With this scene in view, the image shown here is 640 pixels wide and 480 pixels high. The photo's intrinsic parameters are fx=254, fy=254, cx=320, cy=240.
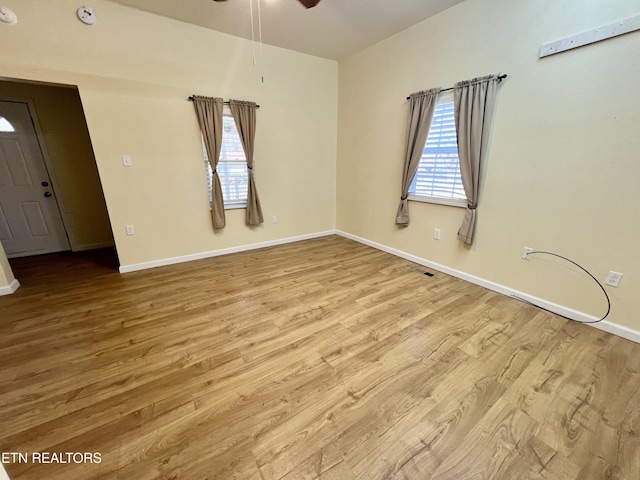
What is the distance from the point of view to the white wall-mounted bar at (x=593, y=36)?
1754 millimetres

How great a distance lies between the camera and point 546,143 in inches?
87.0

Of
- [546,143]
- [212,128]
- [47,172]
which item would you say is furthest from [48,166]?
[546,143]

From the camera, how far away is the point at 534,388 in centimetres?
156

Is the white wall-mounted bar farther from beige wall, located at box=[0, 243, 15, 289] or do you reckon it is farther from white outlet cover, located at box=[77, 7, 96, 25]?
beige wall, located at box=[0, 243, 15, 289]

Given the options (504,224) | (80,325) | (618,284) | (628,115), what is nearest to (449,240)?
(504,224)

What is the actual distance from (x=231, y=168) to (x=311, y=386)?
10.0ft

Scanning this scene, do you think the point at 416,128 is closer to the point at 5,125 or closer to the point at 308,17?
the point at 308,17

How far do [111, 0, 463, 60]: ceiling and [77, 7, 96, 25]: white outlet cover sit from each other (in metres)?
0.32

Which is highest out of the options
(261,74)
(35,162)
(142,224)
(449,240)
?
(261,74)

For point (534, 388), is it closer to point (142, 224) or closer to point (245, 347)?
point (245, 347)

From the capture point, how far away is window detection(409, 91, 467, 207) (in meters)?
2.87

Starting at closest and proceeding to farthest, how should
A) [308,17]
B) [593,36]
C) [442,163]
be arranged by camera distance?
1. [593,36]
2. [308,17]
3. [442,163]

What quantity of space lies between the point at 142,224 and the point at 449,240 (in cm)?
380

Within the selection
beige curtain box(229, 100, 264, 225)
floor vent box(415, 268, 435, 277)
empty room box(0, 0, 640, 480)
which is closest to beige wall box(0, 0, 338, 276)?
empty room box(0, 0, 640, 480)
